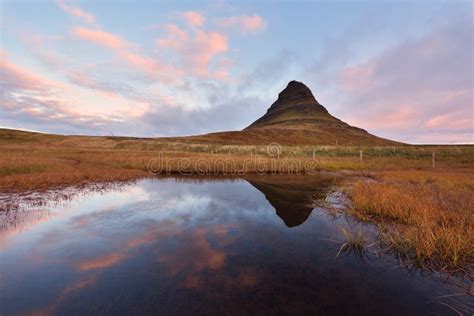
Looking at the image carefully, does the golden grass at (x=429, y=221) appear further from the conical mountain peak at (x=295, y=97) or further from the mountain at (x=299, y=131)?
the conical mountain peak at (x=295, y=97)

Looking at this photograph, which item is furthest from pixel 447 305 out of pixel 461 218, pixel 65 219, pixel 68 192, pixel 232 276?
pixel 68 192

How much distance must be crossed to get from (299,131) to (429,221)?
89742 mm

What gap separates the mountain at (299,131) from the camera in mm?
78938

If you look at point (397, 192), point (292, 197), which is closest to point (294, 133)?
point (292, 197)

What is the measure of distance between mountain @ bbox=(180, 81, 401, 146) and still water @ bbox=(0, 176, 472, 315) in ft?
190

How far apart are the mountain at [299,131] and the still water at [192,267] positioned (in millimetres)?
57918

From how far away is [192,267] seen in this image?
19.7ft

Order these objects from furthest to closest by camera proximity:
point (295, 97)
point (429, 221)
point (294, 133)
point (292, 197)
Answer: point (295, 97), point (294, 133), point (292, 197), point (429, 221)

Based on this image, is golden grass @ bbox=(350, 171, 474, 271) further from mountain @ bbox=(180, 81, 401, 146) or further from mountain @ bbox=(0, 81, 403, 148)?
mountain @ bbox=(180, 81, 401, 146)

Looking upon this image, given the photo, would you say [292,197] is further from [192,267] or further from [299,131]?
[299,131]

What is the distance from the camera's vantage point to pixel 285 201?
13383 millimetres

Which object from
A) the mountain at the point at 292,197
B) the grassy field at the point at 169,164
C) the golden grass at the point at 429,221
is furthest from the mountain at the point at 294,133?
the golden grass at the point at 429,221

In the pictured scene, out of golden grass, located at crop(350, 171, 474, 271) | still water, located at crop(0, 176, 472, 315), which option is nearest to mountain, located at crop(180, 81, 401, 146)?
golden grass, located at crop(350, 171, 474, 271)

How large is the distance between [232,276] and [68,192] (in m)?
12.3
